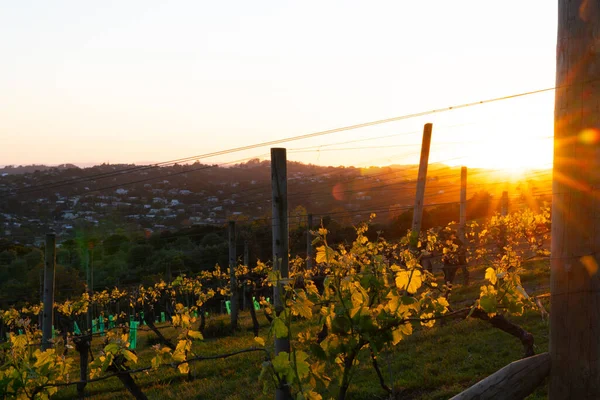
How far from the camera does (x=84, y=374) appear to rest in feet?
40.2

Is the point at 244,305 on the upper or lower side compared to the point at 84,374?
lower

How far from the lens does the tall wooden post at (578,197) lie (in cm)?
229

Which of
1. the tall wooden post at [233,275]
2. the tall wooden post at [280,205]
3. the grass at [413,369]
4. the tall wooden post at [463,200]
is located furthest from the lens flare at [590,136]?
the tall wooden post at [233,275]

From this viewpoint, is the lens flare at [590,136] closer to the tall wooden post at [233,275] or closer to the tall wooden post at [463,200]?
the tall wooden post at [463,200]

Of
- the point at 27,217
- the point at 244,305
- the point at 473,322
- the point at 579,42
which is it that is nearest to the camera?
the point at 579,42

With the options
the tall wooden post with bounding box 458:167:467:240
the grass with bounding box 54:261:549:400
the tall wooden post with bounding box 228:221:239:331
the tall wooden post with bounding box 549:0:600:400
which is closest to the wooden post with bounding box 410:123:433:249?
the grass with bounding box 54:261:549:400

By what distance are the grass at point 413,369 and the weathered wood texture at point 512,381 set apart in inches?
176

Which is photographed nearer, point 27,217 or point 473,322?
point 473,322

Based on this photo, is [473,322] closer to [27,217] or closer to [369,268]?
[369,268]

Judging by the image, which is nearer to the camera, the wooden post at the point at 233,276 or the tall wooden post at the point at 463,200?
the tall wooden post at the point at 463,200

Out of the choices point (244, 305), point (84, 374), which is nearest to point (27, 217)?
point (244, 305)

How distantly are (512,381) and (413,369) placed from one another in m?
7.28

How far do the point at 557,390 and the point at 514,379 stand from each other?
0.23 meters

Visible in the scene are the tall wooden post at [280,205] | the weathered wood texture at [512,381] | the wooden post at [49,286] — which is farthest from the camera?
the wooden post at [49,286]
